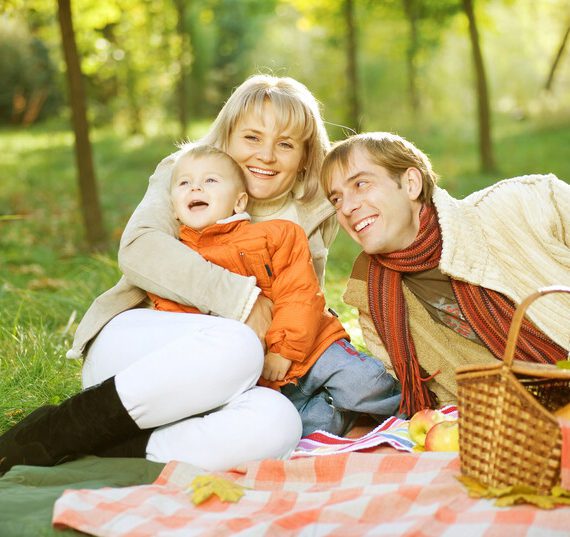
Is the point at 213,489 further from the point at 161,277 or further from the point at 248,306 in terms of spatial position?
the point at 161,277

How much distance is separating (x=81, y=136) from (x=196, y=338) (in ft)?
15.2

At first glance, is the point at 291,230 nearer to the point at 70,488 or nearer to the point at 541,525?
the point at 70,488

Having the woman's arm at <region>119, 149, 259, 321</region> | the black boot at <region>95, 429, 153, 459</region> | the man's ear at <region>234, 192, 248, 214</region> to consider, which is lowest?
the black boot at <region>95, 429, 153, 459</region>

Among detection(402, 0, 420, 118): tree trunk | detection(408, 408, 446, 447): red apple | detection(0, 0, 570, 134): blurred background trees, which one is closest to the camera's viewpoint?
detection(408, 408, 446, 447): red apple

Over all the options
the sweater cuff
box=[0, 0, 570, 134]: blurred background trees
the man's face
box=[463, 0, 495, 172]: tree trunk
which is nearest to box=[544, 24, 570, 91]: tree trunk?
box=[0, 0, 570, 134]: blurred background trees

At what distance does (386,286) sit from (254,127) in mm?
916

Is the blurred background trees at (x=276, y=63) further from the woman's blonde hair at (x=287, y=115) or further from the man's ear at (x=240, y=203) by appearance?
the man's ear at (x=240, y=203)

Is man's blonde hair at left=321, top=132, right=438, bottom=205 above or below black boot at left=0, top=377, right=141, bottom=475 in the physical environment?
above

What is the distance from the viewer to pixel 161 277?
3.31m

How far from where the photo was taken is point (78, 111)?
7074mm

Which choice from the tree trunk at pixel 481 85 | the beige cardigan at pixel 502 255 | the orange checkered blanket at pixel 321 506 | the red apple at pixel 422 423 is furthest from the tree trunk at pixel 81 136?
the tree trunk at pixel 481 85

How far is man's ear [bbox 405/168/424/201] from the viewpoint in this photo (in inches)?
139

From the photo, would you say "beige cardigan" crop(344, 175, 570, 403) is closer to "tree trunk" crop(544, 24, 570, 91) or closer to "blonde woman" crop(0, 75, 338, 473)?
"blonde woman" crop(0, 75, 338, 473)

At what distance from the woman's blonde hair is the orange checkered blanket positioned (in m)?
1.49
